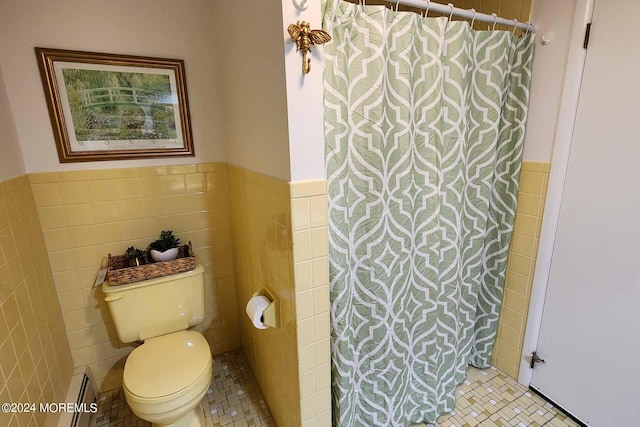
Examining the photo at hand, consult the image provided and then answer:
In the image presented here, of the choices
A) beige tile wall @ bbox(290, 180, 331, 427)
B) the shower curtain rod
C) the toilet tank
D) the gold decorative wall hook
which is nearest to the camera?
the gold decorative wall hook

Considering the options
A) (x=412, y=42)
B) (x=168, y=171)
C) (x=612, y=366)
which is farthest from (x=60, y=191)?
(x=612, y=366)

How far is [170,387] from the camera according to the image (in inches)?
49.9

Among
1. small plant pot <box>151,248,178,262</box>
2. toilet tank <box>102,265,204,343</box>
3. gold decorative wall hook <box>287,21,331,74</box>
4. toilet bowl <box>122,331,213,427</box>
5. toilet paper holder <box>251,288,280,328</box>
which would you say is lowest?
toilet bowl <box>122,331,213,427</box>

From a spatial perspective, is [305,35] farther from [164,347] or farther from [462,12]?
[164,347]

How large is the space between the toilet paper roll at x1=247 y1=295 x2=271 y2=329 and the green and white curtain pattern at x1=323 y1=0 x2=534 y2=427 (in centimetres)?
30

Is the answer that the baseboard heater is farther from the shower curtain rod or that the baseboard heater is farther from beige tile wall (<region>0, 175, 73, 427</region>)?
the shower curtain rod

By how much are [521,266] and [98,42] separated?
2474mm

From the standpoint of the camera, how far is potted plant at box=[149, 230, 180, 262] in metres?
1.58

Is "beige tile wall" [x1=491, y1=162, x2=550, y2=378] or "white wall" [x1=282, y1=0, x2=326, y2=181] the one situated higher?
"white wall" [x1=282, y1=0, x2=326, y2=181]

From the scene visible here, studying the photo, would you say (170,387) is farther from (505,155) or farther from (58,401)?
(505,155)

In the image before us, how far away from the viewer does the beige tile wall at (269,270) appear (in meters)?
1.11

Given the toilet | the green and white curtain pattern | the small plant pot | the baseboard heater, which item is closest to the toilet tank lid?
the toilet

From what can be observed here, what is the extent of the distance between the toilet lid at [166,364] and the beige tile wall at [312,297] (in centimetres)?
54

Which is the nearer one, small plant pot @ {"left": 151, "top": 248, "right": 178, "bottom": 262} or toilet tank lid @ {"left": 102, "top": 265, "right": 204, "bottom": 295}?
toilet tank lid @ {"left": 102, "top": 265, "right": 204, "bottom": 295}
